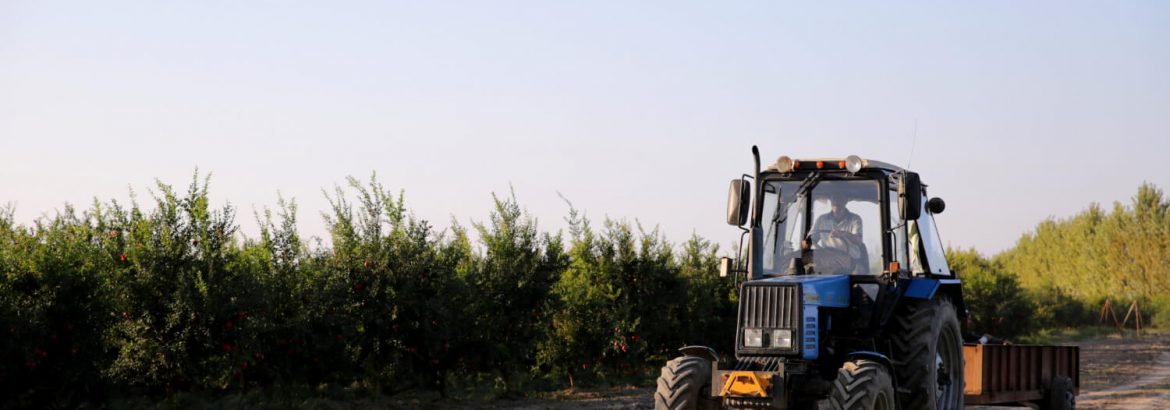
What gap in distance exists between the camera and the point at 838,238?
31.6ft

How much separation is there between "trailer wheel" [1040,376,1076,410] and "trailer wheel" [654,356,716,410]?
20.0 feet

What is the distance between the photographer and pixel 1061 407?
42.1ft

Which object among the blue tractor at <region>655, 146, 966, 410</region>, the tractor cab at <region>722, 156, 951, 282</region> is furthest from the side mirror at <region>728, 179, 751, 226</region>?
the tractor cab at <region>722, 156, 951, 282</region>

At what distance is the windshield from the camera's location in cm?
959

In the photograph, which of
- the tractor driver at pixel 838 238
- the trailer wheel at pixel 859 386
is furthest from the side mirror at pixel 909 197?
the trailer wheel at pixel 859 386

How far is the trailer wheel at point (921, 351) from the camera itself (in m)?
9.20

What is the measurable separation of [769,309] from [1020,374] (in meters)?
4.78

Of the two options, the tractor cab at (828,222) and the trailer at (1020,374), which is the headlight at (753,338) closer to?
the tractor cab at (828,222)

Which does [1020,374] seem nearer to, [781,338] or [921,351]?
[921,351]

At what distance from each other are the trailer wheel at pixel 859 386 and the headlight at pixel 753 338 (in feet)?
2.51

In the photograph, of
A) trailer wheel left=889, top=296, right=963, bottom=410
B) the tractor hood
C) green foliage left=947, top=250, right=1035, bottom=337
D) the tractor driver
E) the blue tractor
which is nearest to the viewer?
the blue tractor

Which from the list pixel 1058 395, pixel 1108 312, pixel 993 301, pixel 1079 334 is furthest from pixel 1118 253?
pixel 1058 395

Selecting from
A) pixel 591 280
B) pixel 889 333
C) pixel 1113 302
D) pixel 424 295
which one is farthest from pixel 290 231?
pixel 1113 302

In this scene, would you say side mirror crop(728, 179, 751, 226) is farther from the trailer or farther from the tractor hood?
the trailer
